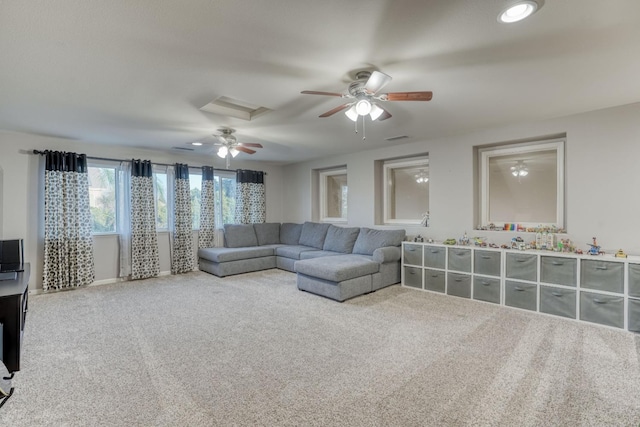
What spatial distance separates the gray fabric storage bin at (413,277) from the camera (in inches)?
187

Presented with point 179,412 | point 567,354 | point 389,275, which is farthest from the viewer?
point 389,275

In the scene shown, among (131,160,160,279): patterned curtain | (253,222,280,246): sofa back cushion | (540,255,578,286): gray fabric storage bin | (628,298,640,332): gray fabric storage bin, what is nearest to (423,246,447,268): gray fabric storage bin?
(540,255,578,286): gray fabric storage bin

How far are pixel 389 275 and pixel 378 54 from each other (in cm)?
347

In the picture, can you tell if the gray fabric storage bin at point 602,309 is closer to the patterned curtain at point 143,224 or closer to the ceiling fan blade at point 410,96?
the ceiling fan blade at point 410,96

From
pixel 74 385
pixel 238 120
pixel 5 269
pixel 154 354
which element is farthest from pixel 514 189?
pixel 5 269

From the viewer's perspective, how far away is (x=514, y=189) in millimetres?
4406

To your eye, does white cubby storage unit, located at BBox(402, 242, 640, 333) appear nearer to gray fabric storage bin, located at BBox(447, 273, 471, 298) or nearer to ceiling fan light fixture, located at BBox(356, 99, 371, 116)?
gray fabric storage bin, located at BBox(447, 273, 471, 298)

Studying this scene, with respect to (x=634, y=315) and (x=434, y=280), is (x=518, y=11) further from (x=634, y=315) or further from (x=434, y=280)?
(x=434, y=280)

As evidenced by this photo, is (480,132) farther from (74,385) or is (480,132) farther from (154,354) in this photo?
(74,385)

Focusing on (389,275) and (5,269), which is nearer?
(5,269)

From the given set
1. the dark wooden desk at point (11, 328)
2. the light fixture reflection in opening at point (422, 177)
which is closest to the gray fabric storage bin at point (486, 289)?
the light fixture reflection in opening at point (422, 177)

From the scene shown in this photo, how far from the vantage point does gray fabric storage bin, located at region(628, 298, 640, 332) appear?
9.96 ft

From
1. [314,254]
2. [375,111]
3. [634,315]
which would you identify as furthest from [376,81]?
[314,254]

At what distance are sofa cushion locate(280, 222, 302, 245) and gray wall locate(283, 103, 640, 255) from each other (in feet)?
9.62
